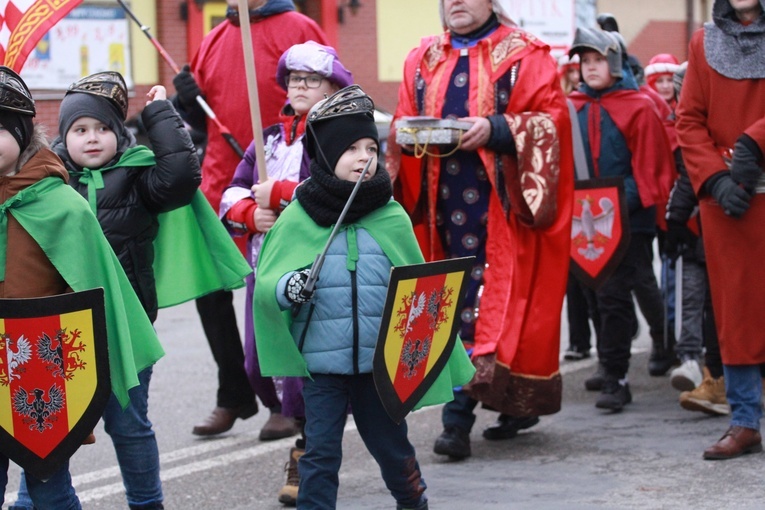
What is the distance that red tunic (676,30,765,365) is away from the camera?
18.9 ft

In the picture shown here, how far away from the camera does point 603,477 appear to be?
5.62 m

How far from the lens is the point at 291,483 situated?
5.49m

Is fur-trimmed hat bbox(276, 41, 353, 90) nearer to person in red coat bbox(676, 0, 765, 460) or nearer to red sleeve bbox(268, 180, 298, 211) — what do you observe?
red sleeve bbox(268, 180, 298, 211)

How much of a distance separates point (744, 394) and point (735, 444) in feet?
0.75

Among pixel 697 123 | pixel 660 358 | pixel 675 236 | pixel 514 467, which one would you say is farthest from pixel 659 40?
pixel 514 467

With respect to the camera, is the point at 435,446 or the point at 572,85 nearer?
the point at 435,446

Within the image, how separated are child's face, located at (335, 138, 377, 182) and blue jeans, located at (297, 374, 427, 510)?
657mm

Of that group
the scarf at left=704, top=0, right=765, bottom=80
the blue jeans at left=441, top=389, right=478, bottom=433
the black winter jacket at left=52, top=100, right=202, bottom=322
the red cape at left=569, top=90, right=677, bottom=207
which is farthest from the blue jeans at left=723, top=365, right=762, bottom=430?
the black winter jacket at left=52, top=100, right=202, bottom=322

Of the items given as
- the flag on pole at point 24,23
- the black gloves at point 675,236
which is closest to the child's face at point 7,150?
the flag on pole at point 24,23

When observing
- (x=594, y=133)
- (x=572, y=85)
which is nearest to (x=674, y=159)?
(x=594, y=133)

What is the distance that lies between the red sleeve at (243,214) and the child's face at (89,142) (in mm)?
800

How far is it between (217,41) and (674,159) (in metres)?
2.68

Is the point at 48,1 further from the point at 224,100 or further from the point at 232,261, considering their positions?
the point at 224,100

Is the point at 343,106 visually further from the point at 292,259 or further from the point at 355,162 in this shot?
the point at 292,259
